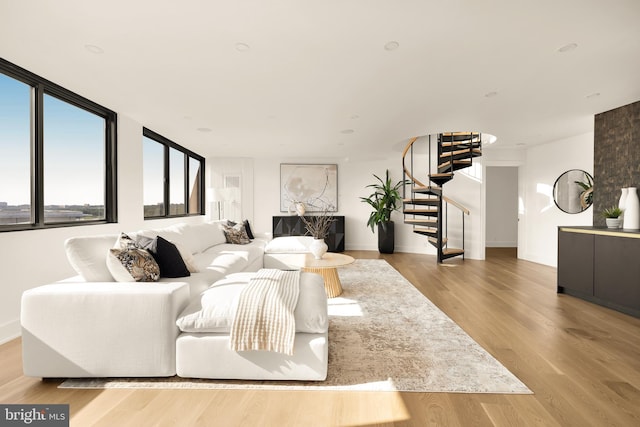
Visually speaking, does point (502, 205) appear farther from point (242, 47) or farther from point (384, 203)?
point (242, 47)

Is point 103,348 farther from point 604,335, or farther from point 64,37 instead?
point 604,335

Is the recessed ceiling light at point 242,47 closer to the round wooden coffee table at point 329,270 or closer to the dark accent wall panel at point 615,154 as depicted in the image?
the round wooden coffee table at point 329,270

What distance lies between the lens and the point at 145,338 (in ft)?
6.12

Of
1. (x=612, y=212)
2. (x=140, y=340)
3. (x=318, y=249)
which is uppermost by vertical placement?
(x=612, y=212)

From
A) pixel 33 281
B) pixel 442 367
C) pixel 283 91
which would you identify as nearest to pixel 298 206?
pixel 283 91

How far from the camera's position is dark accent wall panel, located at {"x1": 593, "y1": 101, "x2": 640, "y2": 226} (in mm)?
3734

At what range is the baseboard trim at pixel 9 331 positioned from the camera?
8.29ft

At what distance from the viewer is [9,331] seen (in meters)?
2.60

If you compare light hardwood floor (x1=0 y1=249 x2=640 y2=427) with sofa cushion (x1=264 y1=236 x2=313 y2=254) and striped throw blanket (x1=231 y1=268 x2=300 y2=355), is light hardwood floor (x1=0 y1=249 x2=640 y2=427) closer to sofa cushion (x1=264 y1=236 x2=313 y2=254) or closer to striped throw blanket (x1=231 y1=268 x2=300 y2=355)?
striped throw blanket (x1=231 y1=268 x2=300 y2=355)

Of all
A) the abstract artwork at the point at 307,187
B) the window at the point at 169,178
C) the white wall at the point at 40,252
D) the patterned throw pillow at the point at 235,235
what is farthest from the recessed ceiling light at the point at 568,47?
the abstract artwork at the point at 307,187

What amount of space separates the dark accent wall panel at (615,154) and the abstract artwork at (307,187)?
507 cm

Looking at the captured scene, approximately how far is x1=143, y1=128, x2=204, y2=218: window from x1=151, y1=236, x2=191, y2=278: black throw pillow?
2.96 meters

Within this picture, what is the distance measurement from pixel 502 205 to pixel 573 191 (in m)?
2.72

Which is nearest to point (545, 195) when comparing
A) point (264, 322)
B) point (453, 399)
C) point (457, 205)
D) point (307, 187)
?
point (457, 205)
